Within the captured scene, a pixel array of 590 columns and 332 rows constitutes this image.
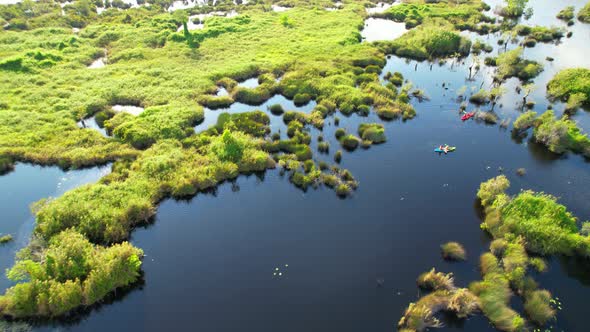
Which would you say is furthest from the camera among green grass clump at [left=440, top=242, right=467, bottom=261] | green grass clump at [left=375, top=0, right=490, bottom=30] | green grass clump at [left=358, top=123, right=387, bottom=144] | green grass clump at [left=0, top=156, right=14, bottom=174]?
green grass clump at [left=375, top=0, right=490, bottom=30]

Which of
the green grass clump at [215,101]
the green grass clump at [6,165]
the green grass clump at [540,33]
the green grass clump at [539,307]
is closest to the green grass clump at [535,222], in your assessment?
the green grass clump at [539,307]

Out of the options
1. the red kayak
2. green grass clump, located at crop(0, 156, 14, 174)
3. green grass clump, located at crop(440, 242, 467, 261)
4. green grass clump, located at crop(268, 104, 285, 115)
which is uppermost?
the red kayak

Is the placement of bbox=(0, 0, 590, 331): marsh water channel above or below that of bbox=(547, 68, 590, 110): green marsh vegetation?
below

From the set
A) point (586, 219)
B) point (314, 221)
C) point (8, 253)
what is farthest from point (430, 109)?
point (8, 253)

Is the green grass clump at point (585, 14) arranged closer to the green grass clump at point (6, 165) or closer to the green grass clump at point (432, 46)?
the green grass clump at point (432, 46)

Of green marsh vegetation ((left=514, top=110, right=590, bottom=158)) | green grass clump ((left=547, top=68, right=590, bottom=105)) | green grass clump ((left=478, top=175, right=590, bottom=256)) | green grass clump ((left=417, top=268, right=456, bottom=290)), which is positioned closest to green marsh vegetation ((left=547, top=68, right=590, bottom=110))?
green grass clump ((left=547, top=68, right=590, bottom=105))

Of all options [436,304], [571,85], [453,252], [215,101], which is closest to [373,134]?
[453,252]

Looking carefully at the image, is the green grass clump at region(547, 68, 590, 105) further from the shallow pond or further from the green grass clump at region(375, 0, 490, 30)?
the shallow pond
